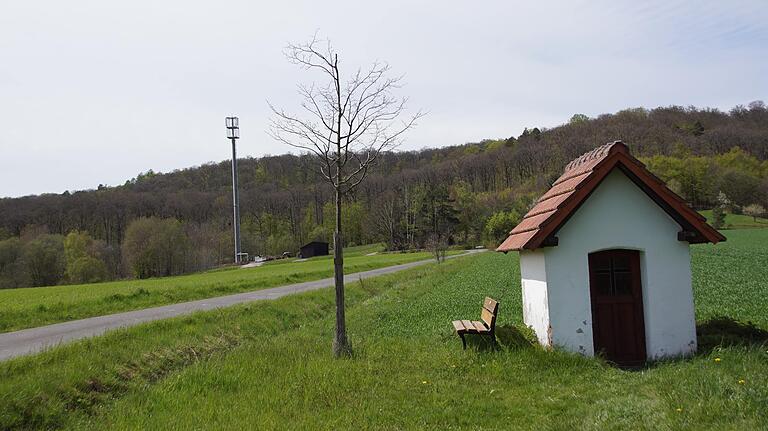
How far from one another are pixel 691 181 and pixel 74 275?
3839 inches

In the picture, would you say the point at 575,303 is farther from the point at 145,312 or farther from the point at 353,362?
the point at 145,312

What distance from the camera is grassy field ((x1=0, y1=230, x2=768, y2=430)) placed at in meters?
6.59

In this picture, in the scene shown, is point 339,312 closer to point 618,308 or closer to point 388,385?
point 388,385

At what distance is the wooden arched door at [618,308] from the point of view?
10.1 m

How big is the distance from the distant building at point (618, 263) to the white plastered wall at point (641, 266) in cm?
2

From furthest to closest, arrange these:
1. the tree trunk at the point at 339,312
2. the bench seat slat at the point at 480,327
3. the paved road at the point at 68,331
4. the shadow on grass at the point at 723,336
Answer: the paved road at the point at 68,331, the tree trunk at the point at 339,312, the bench seat slat at the point at 480,327, the shadow on grass at the point at 723,336

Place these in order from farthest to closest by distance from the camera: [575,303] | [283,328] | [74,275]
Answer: [74,275] → [283,328] → [575,303]

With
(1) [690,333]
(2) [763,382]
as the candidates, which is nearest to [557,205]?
(1) [690,333]

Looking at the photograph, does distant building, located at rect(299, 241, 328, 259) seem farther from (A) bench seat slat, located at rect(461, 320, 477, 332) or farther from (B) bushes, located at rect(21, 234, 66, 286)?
(A) bench seat slat, located at rect(461, 320, 477, 332)

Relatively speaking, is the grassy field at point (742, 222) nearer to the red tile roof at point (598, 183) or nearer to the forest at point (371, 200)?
the forest at point (371, 200)

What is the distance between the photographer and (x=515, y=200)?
339 feet

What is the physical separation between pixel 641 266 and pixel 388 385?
16.8 ft

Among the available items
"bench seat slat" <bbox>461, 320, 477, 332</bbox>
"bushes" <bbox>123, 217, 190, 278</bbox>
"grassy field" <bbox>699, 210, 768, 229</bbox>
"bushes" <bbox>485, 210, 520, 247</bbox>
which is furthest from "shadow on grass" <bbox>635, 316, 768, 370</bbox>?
"bushes" <bbox>485, 210, 520, 247</bbox>

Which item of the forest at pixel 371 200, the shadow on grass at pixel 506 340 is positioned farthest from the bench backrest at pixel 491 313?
the forest at pixel 371 200
